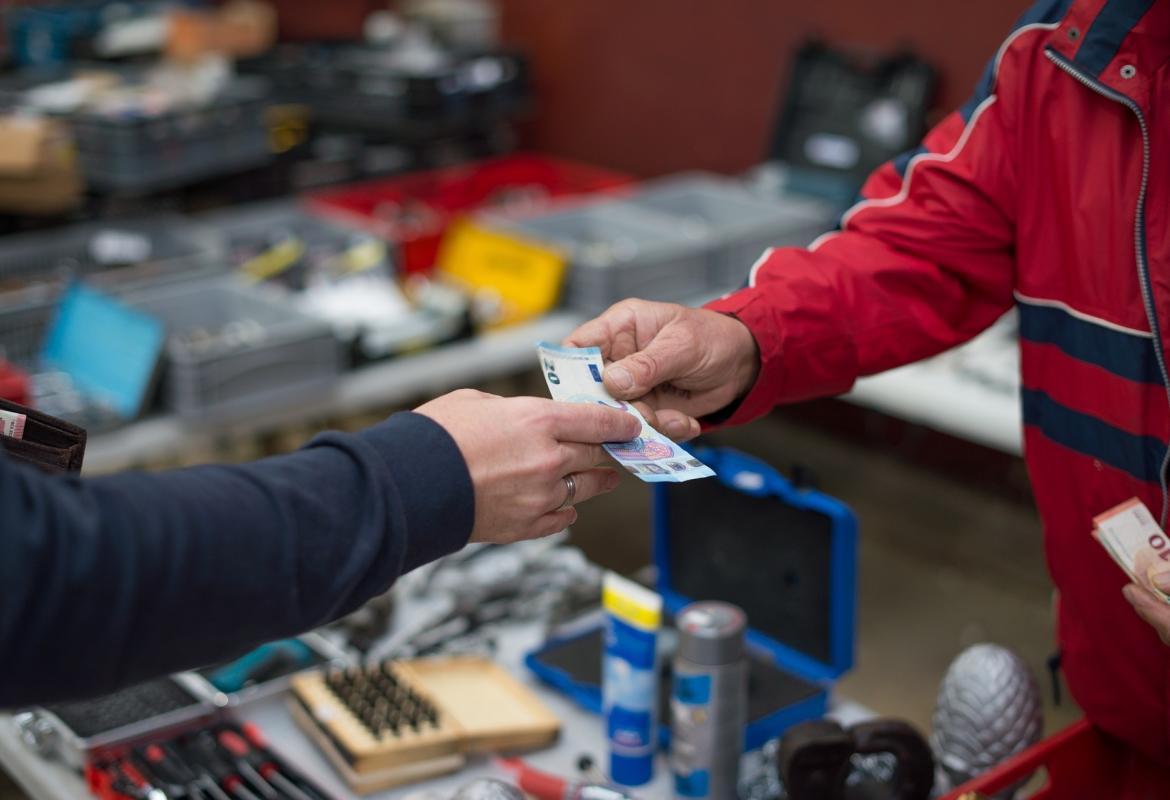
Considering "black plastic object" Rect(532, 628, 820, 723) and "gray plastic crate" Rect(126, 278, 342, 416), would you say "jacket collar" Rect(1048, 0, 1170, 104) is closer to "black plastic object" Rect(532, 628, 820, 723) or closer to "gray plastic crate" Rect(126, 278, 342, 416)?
"black plastic object" Rect(532, 628, 820, 723)

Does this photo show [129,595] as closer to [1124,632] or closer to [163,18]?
[1124,632]

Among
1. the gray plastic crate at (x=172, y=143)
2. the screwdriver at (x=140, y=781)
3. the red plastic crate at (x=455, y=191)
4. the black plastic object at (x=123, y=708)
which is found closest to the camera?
the screwdriver at (x=140, y=781)

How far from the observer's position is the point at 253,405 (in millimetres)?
3010

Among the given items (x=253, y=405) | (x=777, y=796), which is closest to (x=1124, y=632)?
(x=777, y=796)

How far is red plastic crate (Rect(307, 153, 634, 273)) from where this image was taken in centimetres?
431

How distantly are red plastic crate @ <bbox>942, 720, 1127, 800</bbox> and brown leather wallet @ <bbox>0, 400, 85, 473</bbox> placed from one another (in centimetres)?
107

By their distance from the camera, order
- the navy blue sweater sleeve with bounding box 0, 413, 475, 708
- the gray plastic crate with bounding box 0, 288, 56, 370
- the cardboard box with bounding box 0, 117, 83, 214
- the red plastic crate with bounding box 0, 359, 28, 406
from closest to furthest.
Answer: the navy blue sweater sleeve with bounding box 0, 413, 475, 708 → the red plastic crate with bounding box 0, 359, 28, 406 → the gray plastic crate with bounding box 0, 288, 56, 370 → the cardboard box with bounding box 0, 117, 83, 214

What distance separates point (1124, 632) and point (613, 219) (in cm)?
266

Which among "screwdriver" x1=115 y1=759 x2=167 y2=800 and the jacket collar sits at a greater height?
the jacket collar

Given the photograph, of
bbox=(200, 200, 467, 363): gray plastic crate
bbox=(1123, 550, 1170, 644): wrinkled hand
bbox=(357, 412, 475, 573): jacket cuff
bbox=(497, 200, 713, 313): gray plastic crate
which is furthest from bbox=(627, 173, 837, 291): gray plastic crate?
bbox=(357, 412, 475, 573): jacket cuff

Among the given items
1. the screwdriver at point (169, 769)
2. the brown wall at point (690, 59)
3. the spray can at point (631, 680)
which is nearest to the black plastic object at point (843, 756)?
the spray can at point (631, 680)

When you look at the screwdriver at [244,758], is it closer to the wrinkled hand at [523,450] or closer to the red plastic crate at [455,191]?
the wrinkled hand at [523,450]

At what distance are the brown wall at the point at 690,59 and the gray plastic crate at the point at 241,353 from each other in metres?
2.15

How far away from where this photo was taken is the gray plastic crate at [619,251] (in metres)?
3.49
